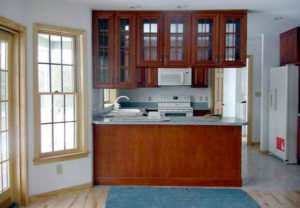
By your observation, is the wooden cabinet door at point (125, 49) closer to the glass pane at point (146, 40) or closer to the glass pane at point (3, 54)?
the glass pane at point (146, 40)

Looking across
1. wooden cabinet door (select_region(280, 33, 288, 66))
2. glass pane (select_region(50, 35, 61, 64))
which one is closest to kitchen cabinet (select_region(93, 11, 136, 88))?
glass pane (select_region(50, 35, 61, 64))

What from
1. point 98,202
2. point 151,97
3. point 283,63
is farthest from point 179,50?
point 151,97

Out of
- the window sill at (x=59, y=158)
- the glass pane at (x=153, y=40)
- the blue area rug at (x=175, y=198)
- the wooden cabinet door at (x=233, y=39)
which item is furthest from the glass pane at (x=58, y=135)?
the wooden cabinet door at (x=233, y=39)

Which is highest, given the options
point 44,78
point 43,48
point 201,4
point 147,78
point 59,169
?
point 201,4

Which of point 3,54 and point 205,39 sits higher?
point 205,39

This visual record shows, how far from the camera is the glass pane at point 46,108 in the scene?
3.62m

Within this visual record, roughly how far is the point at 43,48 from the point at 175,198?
7.83ft

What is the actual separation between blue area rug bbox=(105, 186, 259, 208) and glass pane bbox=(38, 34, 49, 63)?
1.84m

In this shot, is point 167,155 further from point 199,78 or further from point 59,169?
point 199,78

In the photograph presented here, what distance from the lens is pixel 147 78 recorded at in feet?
22.3

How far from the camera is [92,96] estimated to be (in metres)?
4.12

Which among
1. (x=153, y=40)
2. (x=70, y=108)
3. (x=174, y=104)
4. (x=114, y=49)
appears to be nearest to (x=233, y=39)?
(x=153, y=40)

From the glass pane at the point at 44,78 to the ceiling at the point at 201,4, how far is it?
34.5 inches

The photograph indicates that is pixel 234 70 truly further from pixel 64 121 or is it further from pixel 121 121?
pixel 64 121
